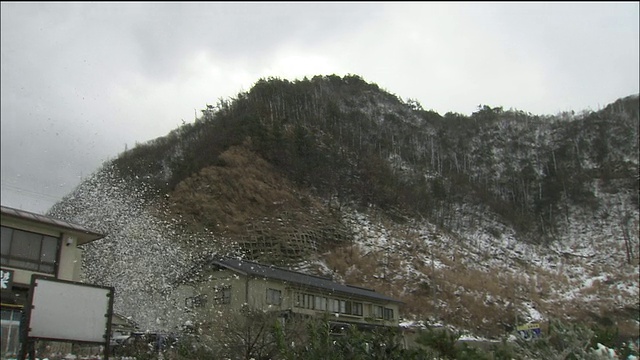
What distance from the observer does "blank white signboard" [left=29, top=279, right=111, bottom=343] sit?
33.2 feet

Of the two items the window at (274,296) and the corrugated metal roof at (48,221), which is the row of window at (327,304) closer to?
the window at (274,296)

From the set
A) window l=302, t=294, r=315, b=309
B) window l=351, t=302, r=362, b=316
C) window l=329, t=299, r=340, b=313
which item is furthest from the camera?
window l=351, t=302, r=362, b=316

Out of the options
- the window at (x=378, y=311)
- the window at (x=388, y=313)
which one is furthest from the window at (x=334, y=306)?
the window at (x=388, y=313)

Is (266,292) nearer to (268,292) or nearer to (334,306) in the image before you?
(268,292)

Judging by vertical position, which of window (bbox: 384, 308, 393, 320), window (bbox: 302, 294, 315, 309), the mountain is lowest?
window (bbox: 384, 308, 393, 320)

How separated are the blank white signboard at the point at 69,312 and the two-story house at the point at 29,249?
2.97 metres

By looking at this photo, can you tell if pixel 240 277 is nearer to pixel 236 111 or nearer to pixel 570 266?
pixel 236 111

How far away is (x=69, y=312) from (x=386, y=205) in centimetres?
4667

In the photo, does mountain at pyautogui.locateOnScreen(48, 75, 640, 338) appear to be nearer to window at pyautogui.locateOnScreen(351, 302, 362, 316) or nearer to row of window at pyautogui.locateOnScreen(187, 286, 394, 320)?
row of window at pyautogui.locateOnScreen(187, 286, 394, 320)

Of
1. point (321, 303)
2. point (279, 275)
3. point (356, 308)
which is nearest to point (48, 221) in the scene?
point (279, 275)

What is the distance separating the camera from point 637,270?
54.6m

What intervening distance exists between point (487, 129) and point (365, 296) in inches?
2337

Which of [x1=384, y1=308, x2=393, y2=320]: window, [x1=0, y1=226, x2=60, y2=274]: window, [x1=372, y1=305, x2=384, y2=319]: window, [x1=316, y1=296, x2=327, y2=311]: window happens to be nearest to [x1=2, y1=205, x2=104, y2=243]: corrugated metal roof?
[x1=0, y1=226, x2=60, y2=274]: window

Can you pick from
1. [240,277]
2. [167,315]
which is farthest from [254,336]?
[167,315]
